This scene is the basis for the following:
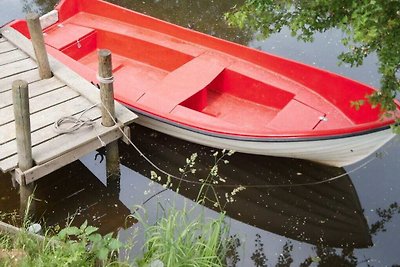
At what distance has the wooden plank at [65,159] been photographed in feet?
16.3

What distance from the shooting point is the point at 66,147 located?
5160 mm

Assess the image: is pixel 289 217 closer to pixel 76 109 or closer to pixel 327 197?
pixel 327 197

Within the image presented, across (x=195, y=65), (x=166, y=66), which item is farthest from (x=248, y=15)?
(x=166, y=66)

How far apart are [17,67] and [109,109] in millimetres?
1658

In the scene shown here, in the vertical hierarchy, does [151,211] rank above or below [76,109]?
below

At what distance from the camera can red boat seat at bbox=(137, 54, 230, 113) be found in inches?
234

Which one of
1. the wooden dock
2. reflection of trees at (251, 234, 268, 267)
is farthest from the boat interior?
→ reflection of trees at (251, 234, 268, 267)

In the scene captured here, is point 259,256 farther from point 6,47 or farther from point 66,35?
point 6,47

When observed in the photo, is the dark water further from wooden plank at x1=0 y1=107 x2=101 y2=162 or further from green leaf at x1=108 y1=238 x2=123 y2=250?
green leaf at x1=108 y1=238 x2=123 y2=250

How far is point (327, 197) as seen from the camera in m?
5.76

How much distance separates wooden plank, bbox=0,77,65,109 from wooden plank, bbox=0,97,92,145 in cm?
33

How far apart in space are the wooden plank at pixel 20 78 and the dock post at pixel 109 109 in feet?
4.14

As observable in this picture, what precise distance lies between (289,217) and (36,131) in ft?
9.20

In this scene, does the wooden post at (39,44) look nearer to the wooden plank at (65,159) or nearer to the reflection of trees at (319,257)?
the wooden plank at (65,159)
